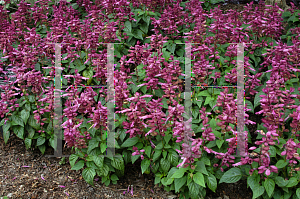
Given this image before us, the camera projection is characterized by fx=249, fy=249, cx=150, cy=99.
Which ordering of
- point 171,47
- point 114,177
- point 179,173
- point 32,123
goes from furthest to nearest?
point 171,47 → point 32,123 → point 114,177 → point 179,173

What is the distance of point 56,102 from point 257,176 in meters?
2.99

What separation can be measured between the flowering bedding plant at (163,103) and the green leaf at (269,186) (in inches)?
0.4

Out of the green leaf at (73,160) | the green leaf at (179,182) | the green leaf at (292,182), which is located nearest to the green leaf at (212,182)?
the green leaf at (179,182)

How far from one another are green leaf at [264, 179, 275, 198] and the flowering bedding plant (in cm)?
1

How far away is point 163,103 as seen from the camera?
13.0 ft

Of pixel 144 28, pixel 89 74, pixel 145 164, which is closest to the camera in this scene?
pixel 145 164

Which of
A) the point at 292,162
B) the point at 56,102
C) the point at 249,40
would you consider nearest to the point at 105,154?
the point at 56,102

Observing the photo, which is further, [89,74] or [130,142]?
[89,74]

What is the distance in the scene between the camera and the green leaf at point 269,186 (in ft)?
9.65

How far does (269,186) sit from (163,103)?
72.7 inches

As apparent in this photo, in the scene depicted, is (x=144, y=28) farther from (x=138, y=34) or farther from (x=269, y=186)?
(x=269, y=186)

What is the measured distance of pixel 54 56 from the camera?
4449 millimetres

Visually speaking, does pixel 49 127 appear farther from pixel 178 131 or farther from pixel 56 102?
pixel 178 131

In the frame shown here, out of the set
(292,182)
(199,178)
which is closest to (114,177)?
(199,178)
